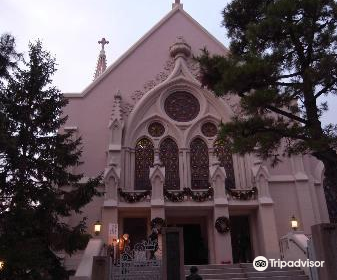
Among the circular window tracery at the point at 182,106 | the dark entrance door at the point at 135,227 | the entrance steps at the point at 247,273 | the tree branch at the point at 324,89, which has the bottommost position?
the entrance steps at the point at 247,273

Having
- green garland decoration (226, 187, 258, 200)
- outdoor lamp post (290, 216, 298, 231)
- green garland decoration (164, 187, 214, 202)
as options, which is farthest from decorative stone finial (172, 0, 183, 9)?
outdoor lamp post (290, 216, 298, 231)

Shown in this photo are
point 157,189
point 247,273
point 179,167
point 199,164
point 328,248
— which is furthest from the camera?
point 199,164

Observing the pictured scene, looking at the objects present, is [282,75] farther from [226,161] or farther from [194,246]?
[194,246]

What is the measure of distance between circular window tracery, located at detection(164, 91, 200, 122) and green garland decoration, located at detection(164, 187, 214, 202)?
4.35m

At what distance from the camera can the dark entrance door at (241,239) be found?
18.7 m

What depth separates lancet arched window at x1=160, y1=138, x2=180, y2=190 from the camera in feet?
62.5

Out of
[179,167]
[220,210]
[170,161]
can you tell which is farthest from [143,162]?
[220,210]

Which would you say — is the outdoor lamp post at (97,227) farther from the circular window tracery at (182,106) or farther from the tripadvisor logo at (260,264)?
the circular window tracery at (182,106)

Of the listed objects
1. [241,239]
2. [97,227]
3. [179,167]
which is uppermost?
[179,167]

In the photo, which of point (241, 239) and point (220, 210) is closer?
point (220, 210)

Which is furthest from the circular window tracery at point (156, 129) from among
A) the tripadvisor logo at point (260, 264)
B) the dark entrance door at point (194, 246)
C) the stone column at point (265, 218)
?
the tripadvisor logo at point (260, 264)

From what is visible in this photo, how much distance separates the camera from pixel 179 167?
1938cm

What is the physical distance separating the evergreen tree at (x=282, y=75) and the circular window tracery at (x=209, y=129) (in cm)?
936

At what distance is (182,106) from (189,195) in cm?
537
